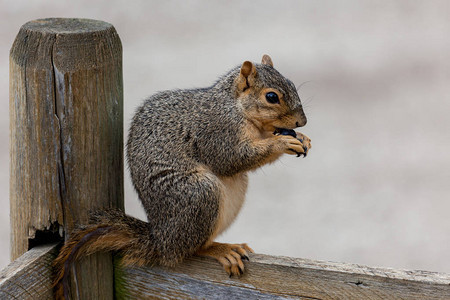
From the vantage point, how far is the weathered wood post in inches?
61.0

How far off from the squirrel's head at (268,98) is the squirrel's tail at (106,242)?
55cm

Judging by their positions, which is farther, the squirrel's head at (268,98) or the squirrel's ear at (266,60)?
the squirrel's ear at (266,60)

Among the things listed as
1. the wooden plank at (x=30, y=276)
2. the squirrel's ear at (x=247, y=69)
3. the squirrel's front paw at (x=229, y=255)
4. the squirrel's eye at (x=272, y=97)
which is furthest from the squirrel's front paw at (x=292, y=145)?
the wooden plank at (x=30, y=276)

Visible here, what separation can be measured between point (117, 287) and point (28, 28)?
79 centimetres

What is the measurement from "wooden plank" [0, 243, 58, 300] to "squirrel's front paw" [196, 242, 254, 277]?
453 mm

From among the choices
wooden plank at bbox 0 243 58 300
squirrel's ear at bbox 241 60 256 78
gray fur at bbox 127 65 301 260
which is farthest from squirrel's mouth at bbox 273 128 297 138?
wooden plank at bbox 0 243 58 300

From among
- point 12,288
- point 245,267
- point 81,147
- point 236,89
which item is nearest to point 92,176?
point 81,147

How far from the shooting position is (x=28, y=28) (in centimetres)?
158

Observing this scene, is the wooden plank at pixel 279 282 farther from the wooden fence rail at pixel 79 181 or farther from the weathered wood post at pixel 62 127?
the weathered wood post at pixel 62 127

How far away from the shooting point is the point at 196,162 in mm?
1926

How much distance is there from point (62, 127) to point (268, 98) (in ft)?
2.41

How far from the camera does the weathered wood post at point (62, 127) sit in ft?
5.08

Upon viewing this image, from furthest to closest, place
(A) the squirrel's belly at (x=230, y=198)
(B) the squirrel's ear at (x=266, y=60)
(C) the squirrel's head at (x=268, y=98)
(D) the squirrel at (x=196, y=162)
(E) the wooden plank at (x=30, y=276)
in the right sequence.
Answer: (B) the squirrel's ear at (x=266, y=60)
(C) the squirrel's head at (x=268, y=98)
(A) the squirrel's belly at (x=230, y=198)
(D) the squirrel at (x=196, y=162)
(E) the wooden plank at (x=30, y=276)

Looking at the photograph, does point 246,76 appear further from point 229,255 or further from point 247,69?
point 229,255
